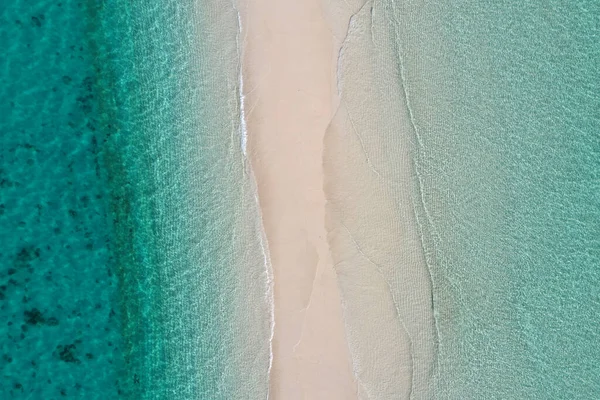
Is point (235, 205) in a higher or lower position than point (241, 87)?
lower

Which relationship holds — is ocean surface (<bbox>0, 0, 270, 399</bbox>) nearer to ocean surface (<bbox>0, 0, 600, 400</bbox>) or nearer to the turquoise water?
ocean surface (<bbox>0, 0, 600, 400</bbox>)

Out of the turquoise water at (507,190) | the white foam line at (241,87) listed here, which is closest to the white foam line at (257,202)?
the white foam line at (241,87)

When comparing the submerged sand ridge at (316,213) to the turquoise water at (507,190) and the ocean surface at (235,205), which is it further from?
the turquoise water at (507,190)

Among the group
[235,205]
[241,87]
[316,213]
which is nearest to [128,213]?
[235,205]

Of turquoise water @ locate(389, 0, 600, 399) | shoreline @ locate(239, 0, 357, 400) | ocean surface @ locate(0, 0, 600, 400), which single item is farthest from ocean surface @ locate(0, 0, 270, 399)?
turquoise water @ locate(389, 0, 600, 399)

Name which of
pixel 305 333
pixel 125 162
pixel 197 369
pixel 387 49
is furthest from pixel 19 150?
pixel 387 49

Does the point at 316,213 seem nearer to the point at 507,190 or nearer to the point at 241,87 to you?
the point at 241,87
